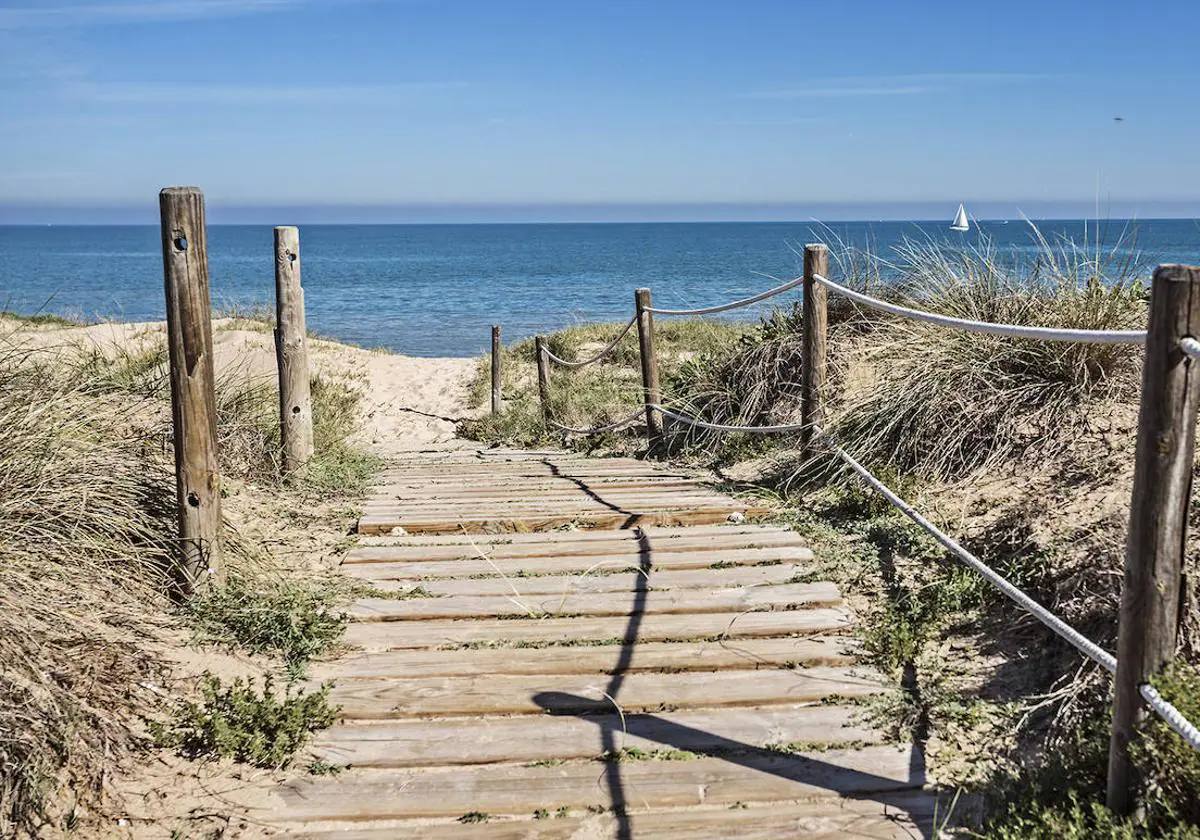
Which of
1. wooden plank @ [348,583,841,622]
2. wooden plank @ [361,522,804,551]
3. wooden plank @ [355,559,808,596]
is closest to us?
wooden plank @ [348,583,841,622]

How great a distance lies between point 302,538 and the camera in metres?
5.45

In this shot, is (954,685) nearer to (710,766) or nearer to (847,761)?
(847,761)

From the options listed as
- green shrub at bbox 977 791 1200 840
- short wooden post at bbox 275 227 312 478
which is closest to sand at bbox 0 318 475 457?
short wooden post at bbox 275 227 312 478

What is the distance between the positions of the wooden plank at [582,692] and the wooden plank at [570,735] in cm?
6

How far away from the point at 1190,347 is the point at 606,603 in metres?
2.74

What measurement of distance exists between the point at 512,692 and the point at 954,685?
154 cm

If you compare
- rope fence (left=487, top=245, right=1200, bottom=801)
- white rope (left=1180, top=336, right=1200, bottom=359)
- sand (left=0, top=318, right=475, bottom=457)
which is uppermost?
white rope (left=1180, top=336, right=1200, bottom=359)

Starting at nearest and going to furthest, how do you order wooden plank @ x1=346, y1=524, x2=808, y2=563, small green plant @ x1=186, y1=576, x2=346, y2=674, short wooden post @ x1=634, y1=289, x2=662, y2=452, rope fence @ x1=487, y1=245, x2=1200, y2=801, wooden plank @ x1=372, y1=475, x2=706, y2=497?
rope fence @ x1=487, y1=245, x2=1200, y2=801, small green plant @ x1=186, y1=576, x2=346, y2=674, wooden plank @ x1=346, y1=524, x2=808, y2=563, wooden plank @ x1=372, y1=475, x2=706, y2=497, short wooden post @ x1=634, y1=289, x2=662, y2=452

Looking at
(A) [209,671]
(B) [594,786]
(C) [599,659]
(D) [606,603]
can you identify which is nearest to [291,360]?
(D) [606,603]

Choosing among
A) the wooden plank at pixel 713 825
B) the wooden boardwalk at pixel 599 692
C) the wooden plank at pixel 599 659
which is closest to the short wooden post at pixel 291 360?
the wooden boardwalk at pixel 599 692

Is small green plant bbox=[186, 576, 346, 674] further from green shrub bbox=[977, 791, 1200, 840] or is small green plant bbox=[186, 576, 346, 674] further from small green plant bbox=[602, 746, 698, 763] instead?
green shrub bbox=[977, 791, 1200, 840]

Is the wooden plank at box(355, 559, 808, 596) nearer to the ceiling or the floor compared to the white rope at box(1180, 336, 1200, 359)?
nearer to the floor

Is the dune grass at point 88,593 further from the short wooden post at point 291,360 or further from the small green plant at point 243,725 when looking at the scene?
the short wooden post at point 291,360

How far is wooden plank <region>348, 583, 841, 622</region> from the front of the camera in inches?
173
